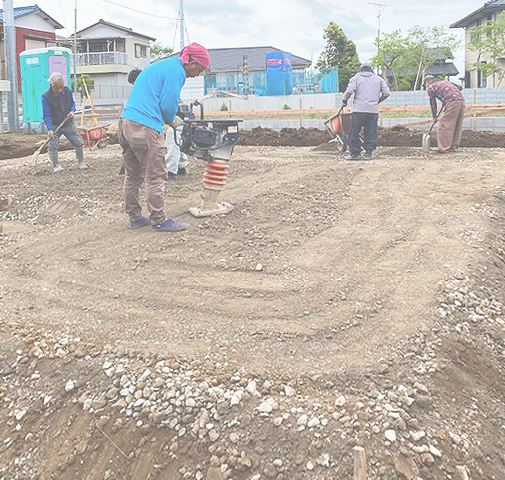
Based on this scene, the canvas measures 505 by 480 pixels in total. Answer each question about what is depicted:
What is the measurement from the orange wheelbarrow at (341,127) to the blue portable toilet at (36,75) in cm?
1049

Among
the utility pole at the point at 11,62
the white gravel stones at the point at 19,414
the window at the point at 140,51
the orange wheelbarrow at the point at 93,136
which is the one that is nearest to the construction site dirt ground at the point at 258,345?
the white gravel stones at the point at 19,414

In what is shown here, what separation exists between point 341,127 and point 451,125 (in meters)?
1.91

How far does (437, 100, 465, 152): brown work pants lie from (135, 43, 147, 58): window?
4023 centimetres

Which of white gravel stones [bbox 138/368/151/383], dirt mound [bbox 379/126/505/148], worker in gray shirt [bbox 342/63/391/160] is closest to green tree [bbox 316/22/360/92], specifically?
dirt mound [bbox 379/126/505/148]

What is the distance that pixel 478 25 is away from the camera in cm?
4003

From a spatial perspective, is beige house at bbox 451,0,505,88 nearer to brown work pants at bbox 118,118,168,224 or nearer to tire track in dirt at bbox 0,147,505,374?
tire track in dirt at bbox 0,147,505,374

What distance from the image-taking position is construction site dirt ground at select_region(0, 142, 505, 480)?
2.68m

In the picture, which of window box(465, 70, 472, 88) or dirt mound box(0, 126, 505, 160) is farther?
window box(465, 70, 472, 88)

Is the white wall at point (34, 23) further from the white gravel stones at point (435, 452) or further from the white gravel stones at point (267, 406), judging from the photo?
the white gravel stones at point (435, 452)

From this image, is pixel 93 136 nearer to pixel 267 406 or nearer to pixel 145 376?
pixel 145 376

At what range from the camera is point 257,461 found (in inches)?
102

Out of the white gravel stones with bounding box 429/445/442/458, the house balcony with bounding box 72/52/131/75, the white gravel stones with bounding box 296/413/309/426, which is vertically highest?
the house balcony with bounding box 72/52/131/75

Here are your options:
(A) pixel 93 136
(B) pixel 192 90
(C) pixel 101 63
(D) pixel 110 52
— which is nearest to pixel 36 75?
(A) pixel 93 136

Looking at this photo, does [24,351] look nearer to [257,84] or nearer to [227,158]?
[227,158]
